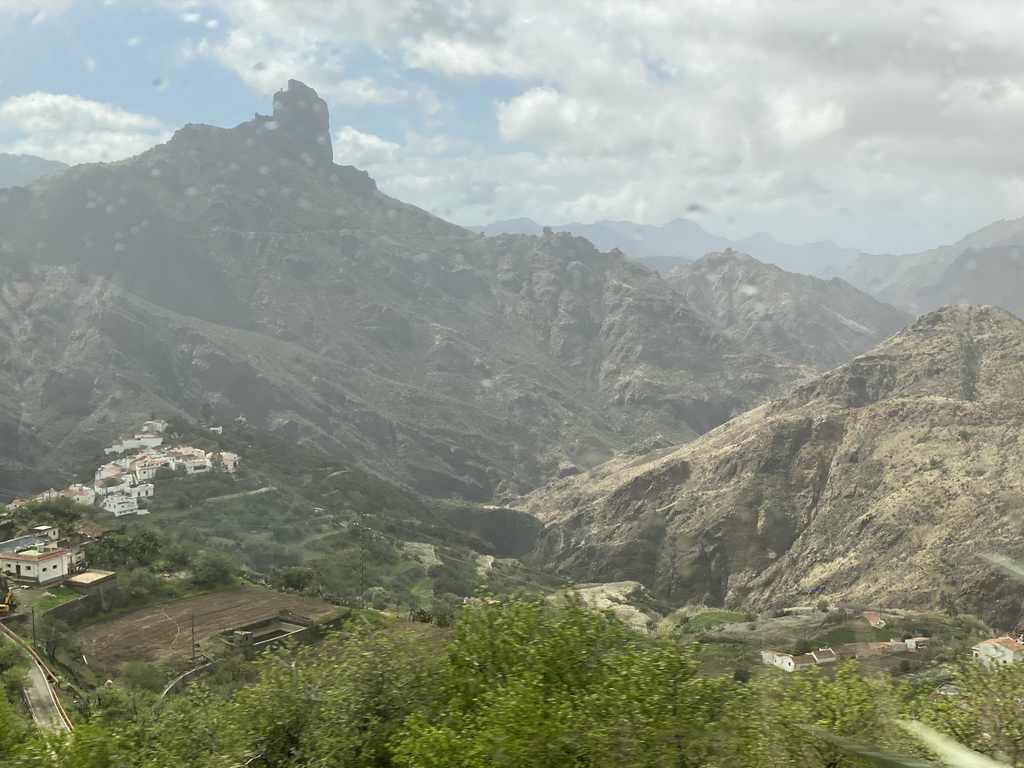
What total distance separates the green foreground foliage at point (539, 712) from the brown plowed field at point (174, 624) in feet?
63.6

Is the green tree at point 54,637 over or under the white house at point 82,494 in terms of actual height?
over

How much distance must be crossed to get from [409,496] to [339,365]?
6543 centimetres

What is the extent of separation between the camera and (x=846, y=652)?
38.1 m

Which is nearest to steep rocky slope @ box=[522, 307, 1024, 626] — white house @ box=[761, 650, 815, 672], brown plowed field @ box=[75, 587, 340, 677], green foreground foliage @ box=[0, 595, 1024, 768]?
white house @ box=[761, 650, 815, 672]

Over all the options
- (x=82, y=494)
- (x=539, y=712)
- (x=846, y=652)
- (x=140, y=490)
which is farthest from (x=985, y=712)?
(x=82, y=494)

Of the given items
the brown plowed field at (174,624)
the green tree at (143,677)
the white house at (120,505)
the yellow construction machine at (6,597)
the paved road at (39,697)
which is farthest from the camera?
the white house at (120,505)

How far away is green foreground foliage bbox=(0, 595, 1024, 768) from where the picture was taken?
11.2 meters

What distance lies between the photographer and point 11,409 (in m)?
121

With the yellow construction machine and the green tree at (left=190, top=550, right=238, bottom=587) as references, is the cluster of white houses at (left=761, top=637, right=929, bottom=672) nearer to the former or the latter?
the green tree at (left=190, top=550, right=238, bottom=587)

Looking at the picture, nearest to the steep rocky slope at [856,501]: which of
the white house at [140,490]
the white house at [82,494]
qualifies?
the white house at [140,490]

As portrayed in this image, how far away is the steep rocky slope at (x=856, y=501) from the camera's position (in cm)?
5644

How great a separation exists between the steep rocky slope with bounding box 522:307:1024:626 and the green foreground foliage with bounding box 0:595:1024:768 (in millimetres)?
Result: 46386

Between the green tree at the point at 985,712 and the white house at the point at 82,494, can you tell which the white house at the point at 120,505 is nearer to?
the white house at the point at 82,494

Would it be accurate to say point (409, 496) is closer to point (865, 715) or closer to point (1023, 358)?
point (1023, 358)
